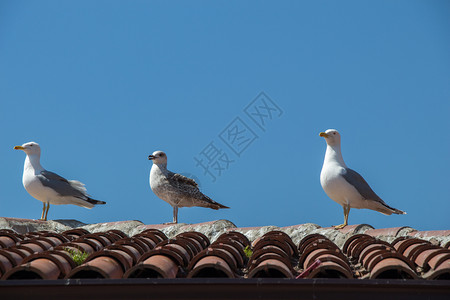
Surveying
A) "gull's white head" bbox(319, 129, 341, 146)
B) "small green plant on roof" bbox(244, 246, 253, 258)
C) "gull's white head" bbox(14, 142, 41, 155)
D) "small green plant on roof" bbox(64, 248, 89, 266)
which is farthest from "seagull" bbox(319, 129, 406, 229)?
"gull's white head" bbox(14, 142, 41, 155)

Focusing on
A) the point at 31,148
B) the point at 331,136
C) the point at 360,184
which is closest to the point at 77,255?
the point at 360,184

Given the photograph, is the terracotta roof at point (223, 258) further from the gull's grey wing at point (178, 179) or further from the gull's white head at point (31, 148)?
the gull's white head at point (31, 148)

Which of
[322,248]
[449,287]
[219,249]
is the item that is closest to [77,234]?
[219,249]

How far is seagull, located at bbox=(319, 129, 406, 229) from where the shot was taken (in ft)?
32.9

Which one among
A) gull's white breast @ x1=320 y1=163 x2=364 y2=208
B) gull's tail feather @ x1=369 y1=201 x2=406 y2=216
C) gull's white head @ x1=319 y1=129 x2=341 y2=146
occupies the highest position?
gull's white head @ x1=319 y1=129 x2=341 y2=146

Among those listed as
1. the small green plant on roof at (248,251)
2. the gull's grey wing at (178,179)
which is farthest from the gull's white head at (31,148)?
the small green plant on roof at (248,251)

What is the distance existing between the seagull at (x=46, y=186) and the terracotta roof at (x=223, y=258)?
18.3ft

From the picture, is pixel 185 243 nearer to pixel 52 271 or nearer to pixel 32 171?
pixel 52 271

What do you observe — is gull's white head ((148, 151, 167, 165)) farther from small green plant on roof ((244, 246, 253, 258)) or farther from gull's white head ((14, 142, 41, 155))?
small green plant on roof ((244, 246, 253, 258))

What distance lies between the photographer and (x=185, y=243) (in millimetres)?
6066

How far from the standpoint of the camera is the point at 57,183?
41.2ft

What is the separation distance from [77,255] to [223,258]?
1.34m

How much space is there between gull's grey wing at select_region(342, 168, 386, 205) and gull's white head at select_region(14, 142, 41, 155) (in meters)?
6.40

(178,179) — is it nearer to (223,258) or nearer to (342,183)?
(342,183)
